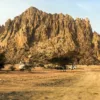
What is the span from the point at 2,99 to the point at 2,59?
64.1 m

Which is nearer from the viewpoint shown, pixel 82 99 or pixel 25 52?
pixel 82 99

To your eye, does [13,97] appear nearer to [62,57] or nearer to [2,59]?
[2,59]

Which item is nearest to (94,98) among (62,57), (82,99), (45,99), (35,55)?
(82,99)

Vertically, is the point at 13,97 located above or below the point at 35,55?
below

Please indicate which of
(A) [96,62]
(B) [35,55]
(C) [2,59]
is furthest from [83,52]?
(C) [2,59]

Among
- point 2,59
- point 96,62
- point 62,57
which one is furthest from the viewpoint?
point 96,62

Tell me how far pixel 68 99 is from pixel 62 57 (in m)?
93.0

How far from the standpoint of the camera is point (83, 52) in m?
199

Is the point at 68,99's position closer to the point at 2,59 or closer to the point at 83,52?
the point at 2,59

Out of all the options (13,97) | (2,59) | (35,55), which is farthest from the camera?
(35,55)

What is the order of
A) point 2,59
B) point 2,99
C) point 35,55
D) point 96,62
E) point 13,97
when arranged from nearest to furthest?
point 2,99, point 13,97, point 2,59, point 35,55, point 96,62

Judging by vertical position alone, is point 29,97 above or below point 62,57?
below

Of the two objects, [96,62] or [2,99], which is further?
[96,62]

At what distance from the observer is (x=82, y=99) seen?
16.5 metres
